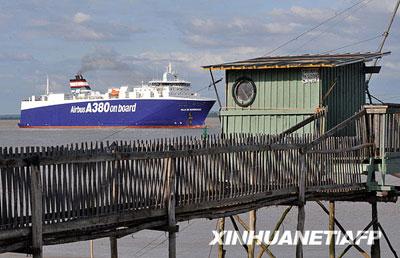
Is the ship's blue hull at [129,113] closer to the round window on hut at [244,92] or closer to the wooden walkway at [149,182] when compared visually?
the round window on hut at [244,92]

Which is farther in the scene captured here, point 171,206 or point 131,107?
point 131,107

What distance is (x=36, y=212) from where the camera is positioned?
419 inches

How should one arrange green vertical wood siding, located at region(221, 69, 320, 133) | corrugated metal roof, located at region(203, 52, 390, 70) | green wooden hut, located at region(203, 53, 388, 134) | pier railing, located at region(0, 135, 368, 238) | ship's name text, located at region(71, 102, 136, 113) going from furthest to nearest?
1. ship's name text, located at region(71, 102, 136, 113)
2. green vertical wood siding, located at region(221, 69, 320, 133)
3. green wooden hut, located at region(203, 53, 388, 134)
4. corrugated metal roof, located at region(203, 52, 390, 70)
5. pier railing, located at region(0, 135, 368, 238)

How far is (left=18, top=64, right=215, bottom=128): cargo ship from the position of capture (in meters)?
120

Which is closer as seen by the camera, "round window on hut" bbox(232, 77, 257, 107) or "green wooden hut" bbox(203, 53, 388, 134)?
"green wooden hut" bbox(203, 53, 388, 134)

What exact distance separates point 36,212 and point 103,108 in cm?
11562

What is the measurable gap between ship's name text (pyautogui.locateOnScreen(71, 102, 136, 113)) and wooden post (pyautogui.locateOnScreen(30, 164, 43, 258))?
110 meters

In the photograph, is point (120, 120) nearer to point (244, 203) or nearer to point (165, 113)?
point (165, 113)

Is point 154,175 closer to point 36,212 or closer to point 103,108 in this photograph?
point 36,212

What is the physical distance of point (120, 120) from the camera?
407 feet

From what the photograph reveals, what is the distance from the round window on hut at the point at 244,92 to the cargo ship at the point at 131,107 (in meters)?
96.2

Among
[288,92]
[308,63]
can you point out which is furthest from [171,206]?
[288,92]

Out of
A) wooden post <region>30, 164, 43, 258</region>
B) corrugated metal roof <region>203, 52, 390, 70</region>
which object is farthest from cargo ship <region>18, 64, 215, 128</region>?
wooden post <region>30, 164, 43, 258</region>

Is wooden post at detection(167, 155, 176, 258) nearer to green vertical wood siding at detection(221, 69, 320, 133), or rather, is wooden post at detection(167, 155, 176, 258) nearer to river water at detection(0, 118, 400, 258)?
green vertical wood siding at detection(221, 69, 320, 133)
